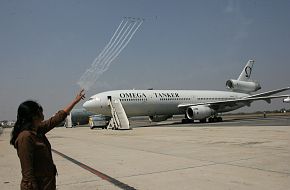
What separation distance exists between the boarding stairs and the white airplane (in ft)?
1.89

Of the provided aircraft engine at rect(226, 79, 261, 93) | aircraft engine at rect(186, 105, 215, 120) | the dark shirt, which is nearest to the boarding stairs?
aircraft engine at rect(186, 105, 215, 120)

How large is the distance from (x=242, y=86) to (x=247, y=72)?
336cm

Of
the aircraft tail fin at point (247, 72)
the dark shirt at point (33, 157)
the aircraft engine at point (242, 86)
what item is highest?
the aircraft tail fin at point (247, 72)

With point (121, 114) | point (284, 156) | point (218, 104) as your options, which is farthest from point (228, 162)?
point (218, 104)

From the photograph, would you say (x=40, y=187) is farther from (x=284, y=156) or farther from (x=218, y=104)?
(x=218, y=104)

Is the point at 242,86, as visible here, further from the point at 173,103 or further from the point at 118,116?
the point at 118,116

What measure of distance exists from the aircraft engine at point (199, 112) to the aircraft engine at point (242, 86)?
1120cm

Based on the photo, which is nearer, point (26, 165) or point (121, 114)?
point (26, 165)

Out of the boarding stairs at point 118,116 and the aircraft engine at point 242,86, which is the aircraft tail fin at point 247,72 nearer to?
the aircraft engine at point 242,86

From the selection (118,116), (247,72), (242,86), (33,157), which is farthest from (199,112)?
(33,157)

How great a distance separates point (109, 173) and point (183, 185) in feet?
7.16

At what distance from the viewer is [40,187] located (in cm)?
314

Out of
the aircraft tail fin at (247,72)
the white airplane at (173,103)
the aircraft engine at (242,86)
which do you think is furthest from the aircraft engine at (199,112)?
the aircraft tail fin at (247,72)

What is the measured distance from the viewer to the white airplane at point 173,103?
34.4 meters
